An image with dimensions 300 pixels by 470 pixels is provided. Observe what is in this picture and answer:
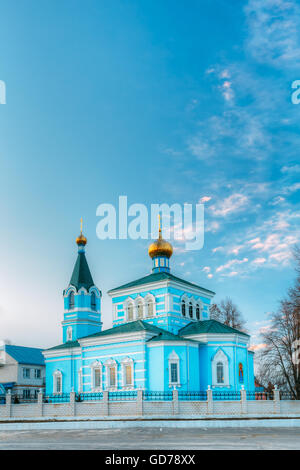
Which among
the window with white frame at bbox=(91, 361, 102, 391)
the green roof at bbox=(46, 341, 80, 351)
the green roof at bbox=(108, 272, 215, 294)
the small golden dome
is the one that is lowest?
the window with white frame at bbox=(91, 361, 102, 391)

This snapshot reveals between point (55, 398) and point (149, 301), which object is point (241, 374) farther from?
point (55, 398)

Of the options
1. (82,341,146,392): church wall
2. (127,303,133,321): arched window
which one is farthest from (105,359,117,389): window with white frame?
(127,303,133,321): arched window

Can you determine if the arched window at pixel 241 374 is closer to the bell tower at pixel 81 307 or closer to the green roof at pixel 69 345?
the green roof at pixel 69 345

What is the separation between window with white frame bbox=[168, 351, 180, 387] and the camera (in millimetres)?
25094

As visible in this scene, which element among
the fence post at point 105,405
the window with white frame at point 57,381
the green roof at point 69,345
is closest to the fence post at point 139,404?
the fence post at point 105,405

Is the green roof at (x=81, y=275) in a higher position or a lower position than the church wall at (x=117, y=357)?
higher

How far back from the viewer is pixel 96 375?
90.3 feet

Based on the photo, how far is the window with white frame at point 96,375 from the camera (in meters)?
27.3

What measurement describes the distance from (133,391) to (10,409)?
264 inches

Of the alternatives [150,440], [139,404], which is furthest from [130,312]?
[150,440]

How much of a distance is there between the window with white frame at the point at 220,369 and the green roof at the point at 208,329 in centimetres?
122

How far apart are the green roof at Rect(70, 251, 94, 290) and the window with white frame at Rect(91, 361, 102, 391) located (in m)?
7.06

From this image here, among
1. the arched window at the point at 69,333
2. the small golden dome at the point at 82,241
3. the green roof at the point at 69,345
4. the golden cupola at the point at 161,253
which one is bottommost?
the green roof at the point at 69,345

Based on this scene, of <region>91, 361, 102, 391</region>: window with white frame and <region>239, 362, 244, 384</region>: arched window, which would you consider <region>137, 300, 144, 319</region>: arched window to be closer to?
<region>91, 361, 102, 391</region>: window with white frame
